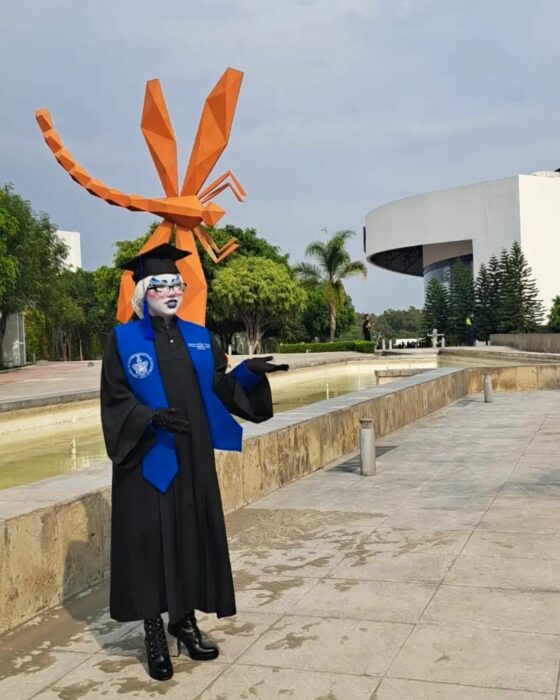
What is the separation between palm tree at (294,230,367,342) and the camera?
55688mm

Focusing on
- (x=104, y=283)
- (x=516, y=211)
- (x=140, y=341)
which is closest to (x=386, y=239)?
(x=516, y=211)

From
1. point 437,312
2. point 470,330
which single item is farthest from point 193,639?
point 437,312

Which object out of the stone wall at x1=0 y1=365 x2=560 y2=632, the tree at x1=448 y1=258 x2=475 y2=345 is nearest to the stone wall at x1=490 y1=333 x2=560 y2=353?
the tree at x1=448 y1=258 x2=475 y2=345

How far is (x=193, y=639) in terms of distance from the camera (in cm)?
380

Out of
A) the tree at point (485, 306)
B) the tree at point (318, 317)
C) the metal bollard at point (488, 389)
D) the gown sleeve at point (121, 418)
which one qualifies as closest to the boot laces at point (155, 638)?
the gown sleeve at point (121, 418)

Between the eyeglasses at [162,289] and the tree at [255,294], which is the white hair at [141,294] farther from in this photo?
the tree at [255,294]

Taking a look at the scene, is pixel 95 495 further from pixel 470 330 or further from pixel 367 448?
pixel 470 330

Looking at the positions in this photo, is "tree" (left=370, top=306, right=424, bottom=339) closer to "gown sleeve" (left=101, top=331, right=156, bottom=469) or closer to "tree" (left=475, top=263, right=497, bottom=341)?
"tree" (left=475, top=263, right=497, bottom=341)

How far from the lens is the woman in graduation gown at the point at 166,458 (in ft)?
11.8

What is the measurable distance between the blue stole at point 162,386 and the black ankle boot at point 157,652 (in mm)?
598

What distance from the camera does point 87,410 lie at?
1900 centimetres

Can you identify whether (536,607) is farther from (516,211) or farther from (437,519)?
(516,211)

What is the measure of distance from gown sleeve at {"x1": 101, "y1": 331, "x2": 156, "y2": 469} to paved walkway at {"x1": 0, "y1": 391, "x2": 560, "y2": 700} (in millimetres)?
958

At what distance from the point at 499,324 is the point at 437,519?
51487mm
